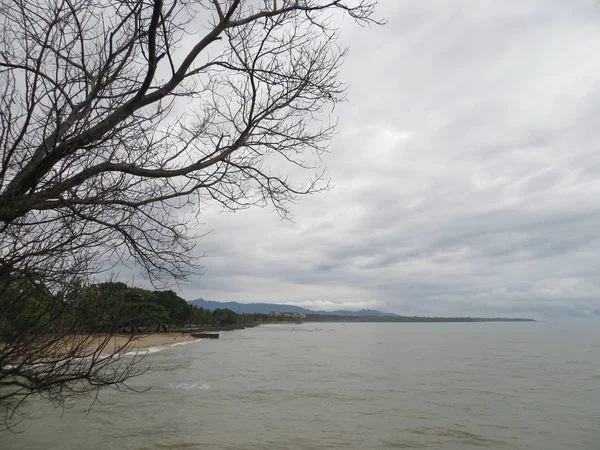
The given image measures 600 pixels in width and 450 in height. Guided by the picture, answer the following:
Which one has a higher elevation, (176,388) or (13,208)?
(13,208)

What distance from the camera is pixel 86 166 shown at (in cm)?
405

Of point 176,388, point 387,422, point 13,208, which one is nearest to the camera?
point 13,208

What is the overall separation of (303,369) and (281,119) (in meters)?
30.3

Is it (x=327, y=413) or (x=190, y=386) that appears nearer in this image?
(x=327, y=413)

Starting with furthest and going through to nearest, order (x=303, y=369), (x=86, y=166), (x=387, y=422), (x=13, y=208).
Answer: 1. (x=303, y=369)
2. (x=387, y=422)
3. (x=86, y=166)
4. (x=13, y=208)

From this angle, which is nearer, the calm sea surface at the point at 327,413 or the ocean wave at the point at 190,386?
the calm sea surface at the point at 327,413

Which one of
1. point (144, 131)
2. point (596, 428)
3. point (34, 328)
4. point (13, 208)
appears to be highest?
point (144, 131)

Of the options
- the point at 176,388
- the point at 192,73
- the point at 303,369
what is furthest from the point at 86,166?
the point at 303,369

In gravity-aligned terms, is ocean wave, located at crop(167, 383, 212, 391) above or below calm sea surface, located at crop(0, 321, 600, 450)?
above

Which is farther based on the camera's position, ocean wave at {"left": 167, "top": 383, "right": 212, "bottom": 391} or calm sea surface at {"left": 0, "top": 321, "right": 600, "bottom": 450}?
ocean wave at {"left": 167, "top": 383, "right": 212, "bottom": 391}

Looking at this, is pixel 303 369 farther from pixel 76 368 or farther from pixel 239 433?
pixel 76 368

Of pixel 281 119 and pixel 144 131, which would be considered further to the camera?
pixel 281 119

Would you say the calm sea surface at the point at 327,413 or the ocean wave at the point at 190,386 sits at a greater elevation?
the ocean wave at the point at 190,386

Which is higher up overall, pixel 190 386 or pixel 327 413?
pixel 190 386
